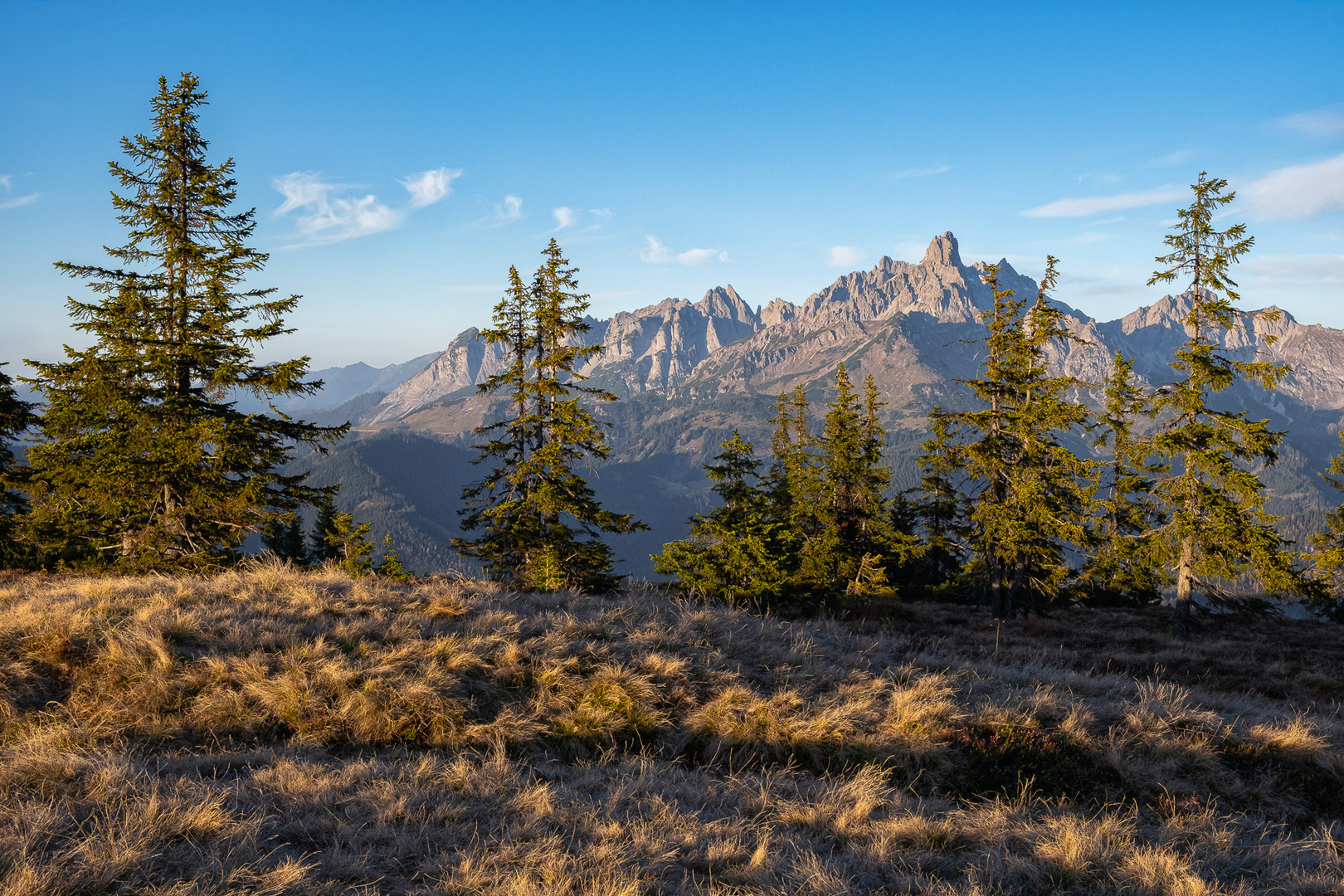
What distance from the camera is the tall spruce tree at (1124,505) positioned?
78.7 ft

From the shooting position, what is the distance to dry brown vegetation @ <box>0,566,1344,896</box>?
416cm

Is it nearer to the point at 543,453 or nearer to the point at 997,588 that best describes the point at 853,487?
the point at 997,588

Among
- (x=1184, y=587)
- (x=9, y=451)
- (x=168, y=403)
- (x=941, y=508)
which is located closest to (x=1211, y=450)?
(x=1184, y=587)

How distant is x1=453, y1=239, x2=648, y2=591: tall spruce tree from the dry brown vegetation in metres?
11.5

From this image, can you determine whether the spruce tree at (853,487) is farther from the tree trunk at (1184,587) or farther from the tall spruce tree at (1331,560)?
the tall spruce tree at (1331,560)

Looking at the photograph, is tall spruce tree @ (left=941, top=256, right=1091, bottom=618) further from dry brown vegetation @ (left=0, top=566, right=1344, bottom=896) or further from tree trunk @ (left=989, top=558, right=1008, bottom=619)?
dry brown vegetation @ (left=0, top=566, right=1344, bottom=896)

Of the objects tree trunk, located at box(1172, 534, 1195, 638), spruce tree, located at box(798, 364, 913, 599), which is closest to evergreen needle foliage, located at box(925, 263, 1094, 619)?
tree trunk, located at box(1172, 534, 1195, 638)

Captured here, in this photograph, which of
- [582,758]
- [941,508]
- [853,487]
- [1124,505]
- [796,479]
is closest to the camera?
[582,758]

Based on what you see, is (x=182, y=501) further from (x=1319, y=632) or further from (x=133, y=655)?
(x=1319, y=632)

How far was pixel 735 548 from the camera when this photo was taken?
24.1 metres

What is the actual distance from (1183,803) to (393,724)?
7638 millimetres

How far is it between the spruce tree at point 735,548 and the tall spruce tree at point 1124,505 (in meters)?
12.3

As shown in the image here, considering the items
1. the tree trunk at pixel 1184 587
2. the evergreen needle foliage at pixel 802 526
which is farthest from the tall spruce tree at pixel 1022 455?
the evergreen needle foliage at pixel 802 526

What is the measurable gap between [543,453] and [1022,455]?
61.5ft
